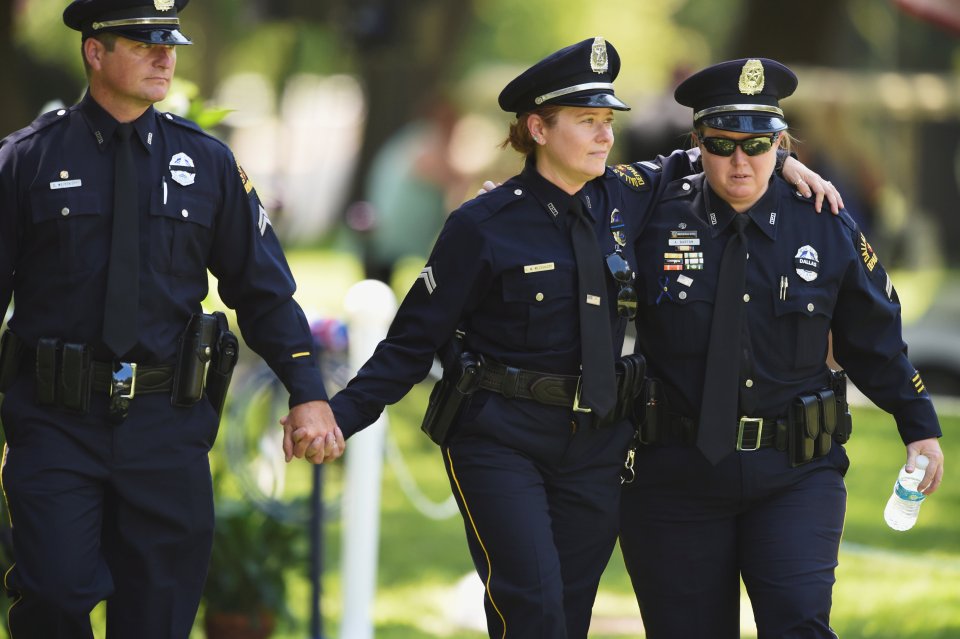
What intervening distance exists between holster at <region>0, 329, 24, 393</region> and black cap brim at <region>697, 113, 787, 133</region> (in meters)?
2.31

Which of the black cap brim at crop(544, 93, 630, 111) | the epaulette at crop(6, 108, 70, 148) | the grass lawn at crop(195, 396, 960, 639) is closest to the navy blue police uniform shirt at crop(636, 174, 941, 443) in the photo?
the black cap brim at crop(544, 93, 630, 111)

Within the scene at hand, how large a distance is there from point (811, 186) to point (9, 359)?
8.72 feet

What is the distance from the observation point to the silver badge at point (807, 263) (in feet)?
16.9

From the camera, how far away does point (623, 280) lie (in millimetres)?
5133

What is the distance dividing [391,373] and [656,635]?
1.23m

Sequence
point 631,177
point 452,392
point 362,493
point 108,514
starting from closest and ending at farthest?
point 108,514, point 452,392, point 631,177, point 362,493

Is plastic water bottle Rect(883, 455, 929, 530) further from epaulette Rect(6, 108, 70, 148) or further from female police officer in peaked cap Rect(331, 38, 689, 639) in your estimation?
epaulette Rect(6, 108, 70, 148)

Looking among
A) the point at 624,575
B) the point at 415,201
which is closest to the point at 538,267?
the point at 624,575

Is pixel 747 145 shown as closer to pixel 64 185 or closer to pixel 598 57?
pixel 598 57

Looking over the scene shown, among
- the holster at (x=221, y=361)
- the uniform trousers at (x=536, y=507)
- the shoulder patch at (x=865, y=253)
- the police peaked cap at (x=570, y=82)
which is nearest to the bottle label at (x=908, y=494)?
the shoulder patch at (x=865, y=253)

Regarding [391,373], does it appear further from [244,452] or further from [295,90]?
[295,90]

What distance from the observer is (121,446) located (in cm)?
488

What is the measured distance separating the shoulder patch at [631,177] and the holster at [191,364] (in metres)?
1.50

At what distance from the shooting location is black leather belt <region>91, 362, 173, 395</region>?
4879 millimetres
